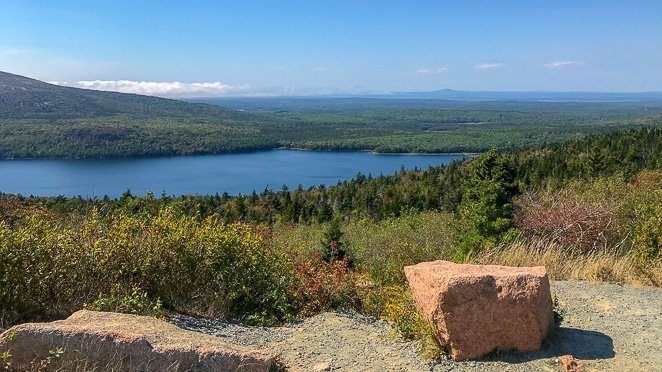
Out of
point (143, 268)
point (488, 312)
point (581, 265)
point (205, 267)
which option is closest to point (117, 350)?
point (143, 268)

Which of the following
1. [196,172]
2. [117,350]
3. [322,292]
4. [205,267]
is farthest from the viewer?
[196,172]

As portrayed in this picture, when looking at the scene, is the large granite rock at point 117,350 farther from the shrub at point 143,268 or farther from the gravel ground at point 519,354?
the shrub at point 143,268

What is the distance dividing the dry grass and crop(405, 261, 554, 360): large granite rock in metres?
2.39

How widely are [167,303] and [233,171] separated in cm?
9444

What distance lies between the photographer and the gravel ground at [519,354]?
4.21 metres

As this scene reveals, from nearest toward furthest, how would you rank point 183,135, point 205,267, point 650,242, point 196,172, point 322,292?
point 205,267 → point 322,292 → point 650,242 → point 196,172 → point 183,135

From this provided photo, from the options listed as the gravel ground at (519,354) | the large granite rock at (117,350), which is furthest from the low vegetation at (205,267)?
the large granite rock at (117,350)

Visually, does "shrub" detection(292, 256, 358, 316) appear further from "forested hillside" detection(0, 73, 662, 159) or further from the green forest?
"forested hillside" detection(0, 73, 662, 159)

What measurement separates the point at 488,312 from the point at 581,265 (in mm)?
2948

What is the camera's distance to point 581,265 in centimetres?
654

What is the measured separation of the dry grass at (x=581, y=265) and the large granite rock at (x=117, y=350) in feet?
13.9

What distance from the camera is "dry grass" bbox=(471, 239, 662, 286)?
618 centimetres

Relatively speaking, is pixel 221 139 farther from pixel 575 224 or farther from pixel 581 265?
pixel 581 265

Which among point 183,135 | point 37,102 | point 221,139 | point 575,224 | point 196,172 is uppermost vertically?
point 37,102
